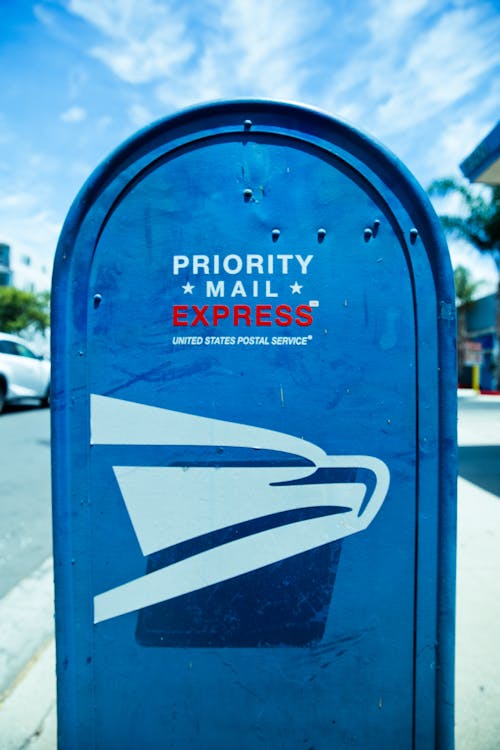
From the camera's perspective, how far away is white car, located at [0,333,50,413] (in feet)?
38.3

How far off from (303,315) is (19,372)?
11.9 m

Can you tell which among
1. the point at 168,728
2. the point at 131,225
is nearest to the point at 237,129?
the point at 131,225

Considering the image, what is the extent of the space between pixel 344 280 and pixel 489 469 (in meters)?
6.09

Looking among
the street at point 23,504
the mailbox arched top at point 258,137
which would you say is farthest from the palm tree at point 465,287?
the mailbox arched top at point 258,137

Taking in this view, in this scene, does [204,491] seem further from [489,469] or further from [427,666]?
[489,469]

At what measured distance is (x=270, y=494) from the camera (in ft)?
5.02

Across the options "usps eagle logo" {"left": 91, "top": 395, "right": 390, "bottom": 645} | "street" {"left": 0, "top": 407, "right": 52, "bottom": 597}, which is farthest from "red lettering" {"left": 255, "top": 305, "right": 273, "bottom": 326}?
"street" {"left": 0, "top": 407, "right": 52, "bottom": 597}

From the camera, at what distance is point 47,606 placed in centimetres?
325

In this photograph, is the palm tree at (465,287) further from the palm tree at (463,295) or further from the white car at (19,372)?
the white car at (19,372)

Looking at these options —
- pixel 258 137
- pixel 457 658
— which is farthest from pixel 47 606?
pixel 258 137

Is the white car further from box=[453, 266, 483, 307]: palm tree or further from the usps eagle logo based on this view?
box=[453, 266, 483, 307]: palm tree

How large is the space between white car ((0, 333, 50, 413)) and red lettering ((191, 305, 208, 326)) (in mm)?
11328

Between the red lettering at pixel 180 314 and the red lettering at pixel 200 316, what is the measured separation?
0.03m

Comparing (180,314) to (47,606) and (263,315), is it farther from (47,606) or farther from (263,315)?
(47,606)
